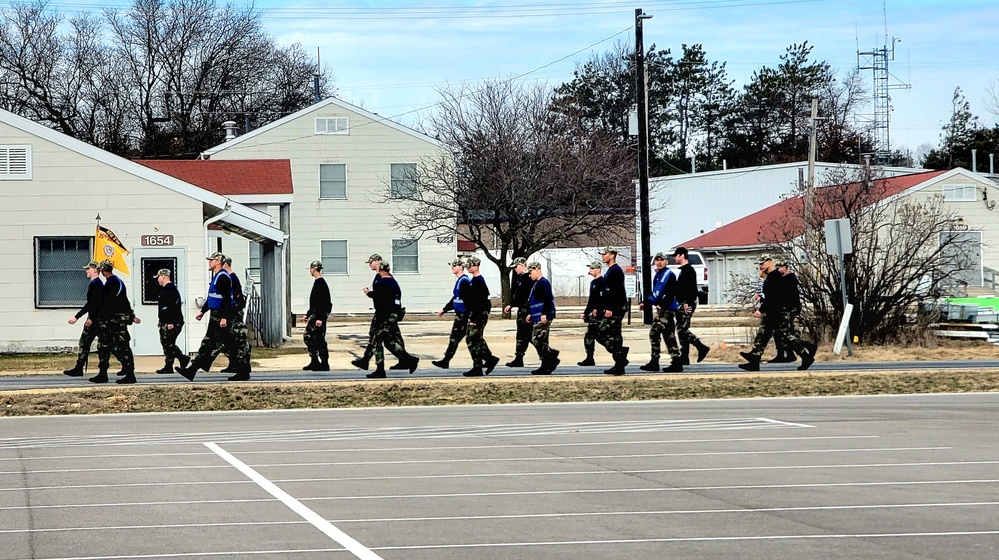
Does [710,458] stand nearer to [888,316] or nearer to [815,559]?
[815,559]

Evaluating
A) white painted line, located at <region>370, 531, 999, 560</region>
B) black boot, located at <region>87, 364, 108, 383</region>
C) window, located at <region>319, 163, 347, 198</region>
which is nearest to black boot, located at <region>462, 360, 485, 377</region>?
black boot, located at <region>87, 364, 108, 383</region>

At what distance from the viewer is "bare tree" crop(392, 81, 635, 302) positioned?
42.5 m

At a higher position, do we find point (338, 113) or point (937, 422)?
point (338, 113)

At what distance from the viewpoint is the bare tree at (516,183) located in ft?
140

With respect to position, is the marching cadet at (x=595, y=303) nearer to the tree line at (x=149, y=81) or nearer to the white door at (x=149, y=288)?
the white door at (x=149, y=288)

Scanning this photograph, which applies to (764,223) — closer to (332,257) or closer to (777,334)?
(332,257)

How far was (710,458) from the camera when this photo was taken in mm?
11562

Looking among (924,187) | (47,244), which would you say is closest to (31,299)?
(47,244)

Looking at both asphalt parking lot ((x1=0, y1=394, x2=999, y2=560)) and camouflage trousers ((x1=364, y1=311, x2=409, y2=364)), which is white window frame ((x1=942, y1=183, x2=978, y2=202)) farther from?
asphalt parking lot ((x1=0, y1=394, x2=999, y2=560))

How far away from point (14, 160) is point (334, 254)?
2317cm

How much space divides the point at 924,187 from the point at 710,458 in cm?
3572

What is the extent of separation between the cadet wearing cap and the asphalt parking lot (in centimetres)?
468

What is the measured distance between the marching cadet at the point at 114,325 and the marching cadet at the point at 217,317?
81cm

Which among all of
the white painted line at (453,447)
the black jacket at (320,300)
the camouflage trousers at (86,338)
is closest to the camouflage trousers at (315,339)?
the black jacket at (320,300)
